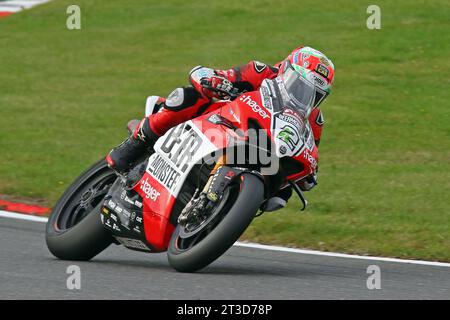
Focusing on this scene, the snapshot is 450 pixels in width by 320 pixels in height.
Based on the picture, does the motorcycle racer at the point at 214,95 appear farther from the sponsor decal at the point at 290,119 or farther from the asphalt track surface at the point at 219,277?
the asphalt track surface at the point at 219,277

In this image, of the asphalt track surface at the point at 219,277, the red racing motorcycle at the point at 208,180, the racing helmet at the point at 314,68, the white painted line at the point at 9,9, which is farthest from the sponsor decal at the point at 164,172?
the white painted line at the point at 9,9

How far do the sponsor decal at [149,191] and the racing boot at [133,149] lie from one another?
284 millimetres

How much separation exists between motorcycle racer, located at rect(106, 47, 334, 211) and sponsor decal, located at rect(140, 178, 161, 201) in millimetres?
298

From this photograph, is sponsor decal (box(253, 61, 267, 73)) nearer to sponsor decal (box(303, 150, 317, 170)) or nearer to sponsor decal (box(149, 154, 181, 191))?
sponsor decal (box(303, 150, 317, 170))

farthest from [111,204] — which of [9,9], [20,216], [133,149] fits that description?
[9,9]

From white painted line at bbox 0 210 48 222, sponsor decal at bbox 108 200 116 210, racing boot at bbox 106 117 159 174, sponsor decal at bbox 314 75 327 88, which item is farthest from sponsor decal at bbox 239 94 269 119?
white painted line at bbox 0 210 48 222

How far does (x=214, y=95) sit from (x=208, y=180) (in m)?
0.70

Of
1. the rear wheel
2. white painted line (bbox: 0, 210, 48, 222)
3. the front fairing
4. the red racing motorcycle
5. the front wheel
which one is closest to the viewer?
the front wheel

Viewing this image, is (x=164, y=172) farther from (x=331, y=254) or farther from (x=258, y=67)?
(x=331, y=254)

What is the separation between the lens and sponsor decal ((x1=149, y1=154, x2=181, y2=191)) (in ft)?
22.7

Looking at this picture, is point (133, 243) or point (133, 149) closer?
point (133, 243)

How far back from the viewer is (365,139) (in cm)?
1277

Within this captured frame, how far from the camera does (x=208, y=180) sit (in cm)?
664
